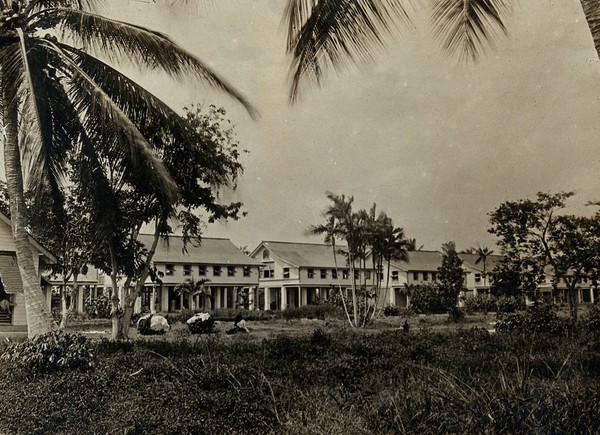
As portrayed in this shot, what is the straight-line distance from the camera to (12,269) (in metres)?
18.8

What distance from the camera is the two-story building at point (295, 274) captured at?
51.5m

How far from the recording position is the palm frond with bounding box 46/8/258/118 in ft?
32.0

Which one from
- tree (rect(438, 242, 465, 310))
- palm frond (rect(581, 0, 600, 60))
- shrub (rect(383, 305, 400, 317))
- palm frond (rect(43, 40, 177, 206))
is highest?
palm frond (rect(43, 40, 177, 206))

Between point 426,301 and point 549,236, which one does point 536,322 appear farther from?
point 426,301

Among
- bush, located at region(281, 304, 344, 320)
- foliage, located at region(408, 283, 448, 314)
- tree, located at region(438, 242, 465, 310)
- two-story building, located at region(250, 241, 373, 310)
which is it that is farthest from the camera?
two-story building, located at region(250, 241, 373, 310)

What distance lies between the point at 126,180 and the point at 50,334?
9.63 ft

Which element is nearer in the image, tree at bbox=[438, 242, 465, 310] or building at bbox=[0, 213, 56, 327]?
building at bbox=[0, 213, 56, 327]

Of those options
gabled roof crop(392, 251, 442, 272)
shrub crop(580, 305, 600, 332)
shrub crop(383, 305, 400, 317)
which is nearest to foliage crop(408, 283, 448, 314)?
shrub crop(383, 305, 400, 317)

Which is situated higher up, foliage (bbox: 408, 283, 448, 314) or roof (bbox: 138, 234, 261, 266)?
roof (bbox: 138, 234, 261, 266)

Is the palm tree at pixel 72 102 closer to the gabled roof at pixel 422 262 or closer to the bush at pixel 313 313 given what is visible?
the bush at pixel 313 313

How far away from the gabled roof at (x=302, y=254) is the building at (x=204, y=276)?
240cm

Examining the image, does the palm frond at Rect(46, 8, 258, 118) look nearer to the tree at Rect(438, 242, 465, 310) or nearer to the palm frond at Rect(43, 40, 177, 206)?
the palm frond at Rect(43, 40, 177, 206)

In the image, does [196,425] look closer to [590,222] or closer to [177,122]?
[177,122]

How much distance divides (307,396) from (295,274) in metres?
45.0
